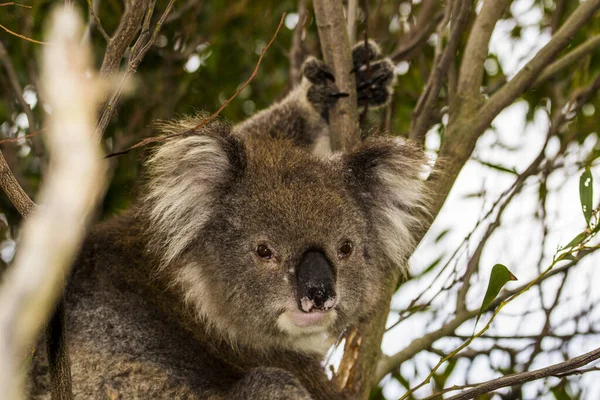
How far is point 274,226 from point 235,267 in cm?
25

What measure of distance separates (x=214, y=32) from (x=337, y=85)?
171 centimetres

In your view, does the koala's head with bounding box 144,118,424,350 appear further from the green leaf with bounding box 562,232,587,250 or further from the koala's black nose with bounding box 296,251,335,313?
the green leaf with bounding box 562,232,587,250

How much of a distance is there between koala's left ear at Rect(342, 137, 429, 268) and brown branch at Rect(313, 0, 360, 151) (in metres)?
0.18

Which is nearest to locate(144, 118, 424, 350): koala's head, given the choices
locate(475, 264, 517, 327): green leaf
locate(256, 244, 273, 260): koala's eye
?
locate(256, 244, 273, 260): koala's eye

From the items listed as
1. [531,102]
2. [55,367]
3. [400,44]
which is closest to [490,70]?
[531,102]

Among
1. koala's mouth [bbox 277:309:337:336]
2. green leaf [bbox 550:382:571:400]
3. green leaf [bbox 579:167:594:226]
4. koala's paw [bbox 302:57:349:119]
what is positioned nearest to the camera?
green leaf [bbox 579:167:594:226]

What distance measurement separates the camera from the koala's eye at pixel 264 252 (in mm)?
2898

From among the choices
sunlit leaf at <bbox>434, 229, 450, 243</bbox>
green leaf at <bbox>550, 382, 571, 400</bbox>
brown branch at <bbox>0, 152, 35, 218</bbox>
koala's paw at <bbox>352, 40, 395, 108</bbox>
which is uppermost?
koala's paw at <bbox>352, 40, 395, 108</bbox>

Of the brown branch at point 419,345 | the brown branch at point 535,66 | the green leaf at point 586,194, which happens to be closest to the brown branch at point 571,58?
the brown branch at point 535,66

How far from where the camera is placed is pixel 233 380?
123 inches

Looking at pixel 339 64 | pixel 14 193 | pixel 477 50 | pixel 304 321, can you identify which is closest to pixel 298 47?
pixel 339 64

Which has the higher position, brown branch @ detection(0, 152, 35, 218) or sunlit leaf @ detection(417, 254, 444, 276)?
sunlit leaf @ detection(417, 254, 444, 276)

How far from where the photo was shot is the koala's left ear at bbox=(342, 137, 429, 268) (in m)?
3.15

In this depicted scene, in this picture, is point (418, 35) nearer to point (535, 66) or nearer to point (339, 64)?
point (339, 64)
